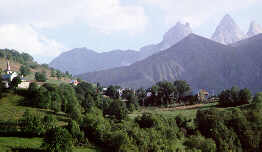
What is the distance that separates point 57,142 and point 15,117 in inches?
1066

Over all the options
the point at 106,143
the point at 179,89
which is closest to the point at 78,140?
the point at 106,143

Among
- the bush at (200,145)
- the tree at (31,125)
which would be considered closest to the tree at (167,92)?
the bush at (200,145)

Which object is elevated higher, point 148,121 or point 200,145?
point 148,121

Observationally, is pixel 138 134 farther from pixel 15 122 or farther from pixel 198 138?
pixel 15 122

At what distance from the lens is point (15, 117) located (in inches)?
2643

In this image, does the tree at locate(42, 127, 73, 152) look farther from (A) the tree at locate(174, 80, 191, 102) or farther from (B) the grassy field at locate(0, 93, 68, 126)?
(A) the tree at locate(174, 80, 191, 102)

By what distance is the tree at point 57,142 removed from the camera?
46125mm

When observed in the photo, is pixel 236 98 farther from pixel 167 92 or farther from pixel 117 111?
pixel 117 111

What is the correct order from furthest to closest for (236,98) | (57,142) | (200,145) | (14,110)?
1. (236,98)
2. (14,110)
3. (200,145)
4. (57,142)

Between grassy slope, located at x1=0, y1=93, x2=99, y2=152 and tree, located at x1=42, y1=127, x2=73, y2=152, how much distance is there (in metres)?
3.48

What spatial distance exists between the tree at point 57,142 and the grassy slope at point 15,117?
3.48 metres

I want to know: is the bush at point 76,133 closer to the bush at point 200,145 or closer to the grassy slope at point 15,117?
the grassy slope at point 15,117

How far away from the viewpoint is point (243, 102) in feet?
344

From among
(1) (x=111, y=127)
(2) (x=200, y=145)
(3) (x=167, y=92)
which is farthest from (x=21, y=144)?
(3) (x=167, y=92)
